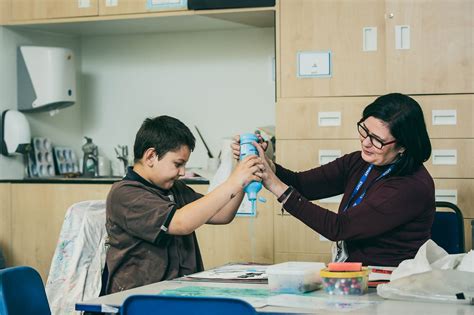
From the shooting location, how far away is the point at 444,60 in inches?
151

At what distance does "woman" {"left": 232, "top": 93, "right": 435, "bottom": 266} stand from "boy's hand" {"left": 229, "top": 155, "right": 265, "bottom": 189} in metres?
0.06

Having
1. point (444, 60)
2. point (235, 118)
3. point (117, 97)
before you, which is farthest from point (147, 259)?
point (117, 97)

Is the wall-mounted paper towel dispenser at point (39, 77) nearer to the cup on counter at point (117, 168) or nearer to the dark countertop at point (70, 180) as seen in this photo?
the dark countertop at point (70, 180)

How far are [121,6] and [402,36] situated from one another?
57.3 inches

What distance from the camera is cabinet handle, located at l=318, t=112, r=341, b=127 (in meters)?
3.95

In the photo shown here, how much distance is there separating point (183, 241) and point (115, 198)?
254 mm

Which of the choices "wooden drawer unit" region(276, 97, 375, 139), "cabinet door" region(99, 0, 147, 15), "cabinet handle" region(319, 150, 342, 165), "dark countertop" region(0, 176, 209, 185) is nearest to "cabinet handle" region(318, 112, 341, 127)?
"wooden drawer unit" region(276, 97, 375, 139)

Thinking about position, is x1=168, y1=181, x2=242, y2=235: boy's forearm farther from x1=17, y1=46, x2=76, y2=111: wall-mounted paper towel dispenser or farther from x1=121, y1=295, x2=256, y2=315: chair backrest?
x1=17, y1=46, x2=76, y2=111: wall-mounted paper towel dispenser

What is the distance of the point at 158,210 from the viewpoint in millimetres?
2475

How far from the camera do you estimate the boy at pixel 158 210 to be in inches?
96.3

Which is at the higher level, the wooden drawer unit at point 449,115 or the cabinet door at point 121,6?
the cabinet door at point 121,6

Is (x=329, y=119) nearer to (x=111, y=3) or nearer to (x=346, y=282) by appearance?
(x=111, y=3)

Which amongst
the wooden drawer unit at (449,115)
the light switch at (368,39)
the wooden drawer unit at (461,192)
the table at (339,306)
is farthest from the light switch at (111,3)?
the table at (339,306)

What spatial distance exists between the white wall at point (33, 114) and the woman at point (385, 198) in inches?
91.5
